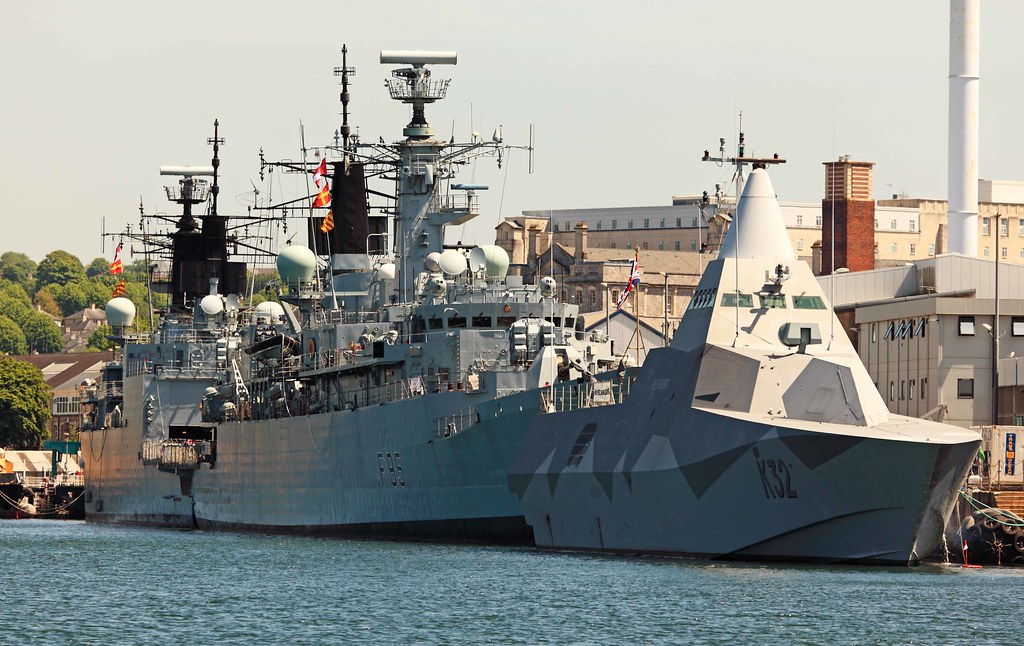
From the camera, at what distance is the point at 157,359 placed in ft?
221

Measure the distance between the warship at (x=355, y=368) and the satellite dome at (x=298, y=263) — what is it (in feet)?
0.15

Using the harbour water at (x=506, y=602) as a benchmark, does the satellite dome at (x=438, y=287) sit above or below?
above

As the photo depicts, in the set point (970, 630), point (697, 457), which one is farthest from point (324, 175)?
point (970, 630)

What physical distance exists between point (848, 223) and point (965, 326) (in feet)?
86.8

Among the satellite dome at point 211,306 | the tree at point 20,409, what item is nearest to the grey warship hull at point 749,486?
the satellite dome at point 211,306

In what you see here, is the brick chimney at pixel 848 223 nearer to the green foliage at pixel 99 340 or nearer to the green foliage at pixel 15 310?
the green foliage at pixel 99 340

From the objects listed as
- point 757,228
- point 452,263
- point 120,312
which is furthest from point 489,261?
point 120,312

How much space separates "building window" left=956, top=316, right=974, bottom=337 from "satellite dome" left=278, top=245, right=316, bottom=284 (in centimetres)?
1949

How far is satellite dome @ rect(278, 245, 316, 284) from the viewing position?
191 feet

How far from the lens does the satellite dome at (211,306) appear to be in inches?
2625

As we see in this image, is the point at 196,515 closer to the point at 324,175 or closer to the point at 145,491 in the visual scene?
the point at 145,491

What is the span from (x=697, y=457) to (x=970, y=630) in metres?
8.20

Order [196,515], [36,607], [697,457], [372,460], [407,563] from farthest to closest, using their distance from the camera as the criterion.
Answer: [196,515]
[372,460]
[407,563]
[697,457]
[36,607]

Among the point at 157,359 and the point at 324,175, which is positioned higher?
the point at 324,175
